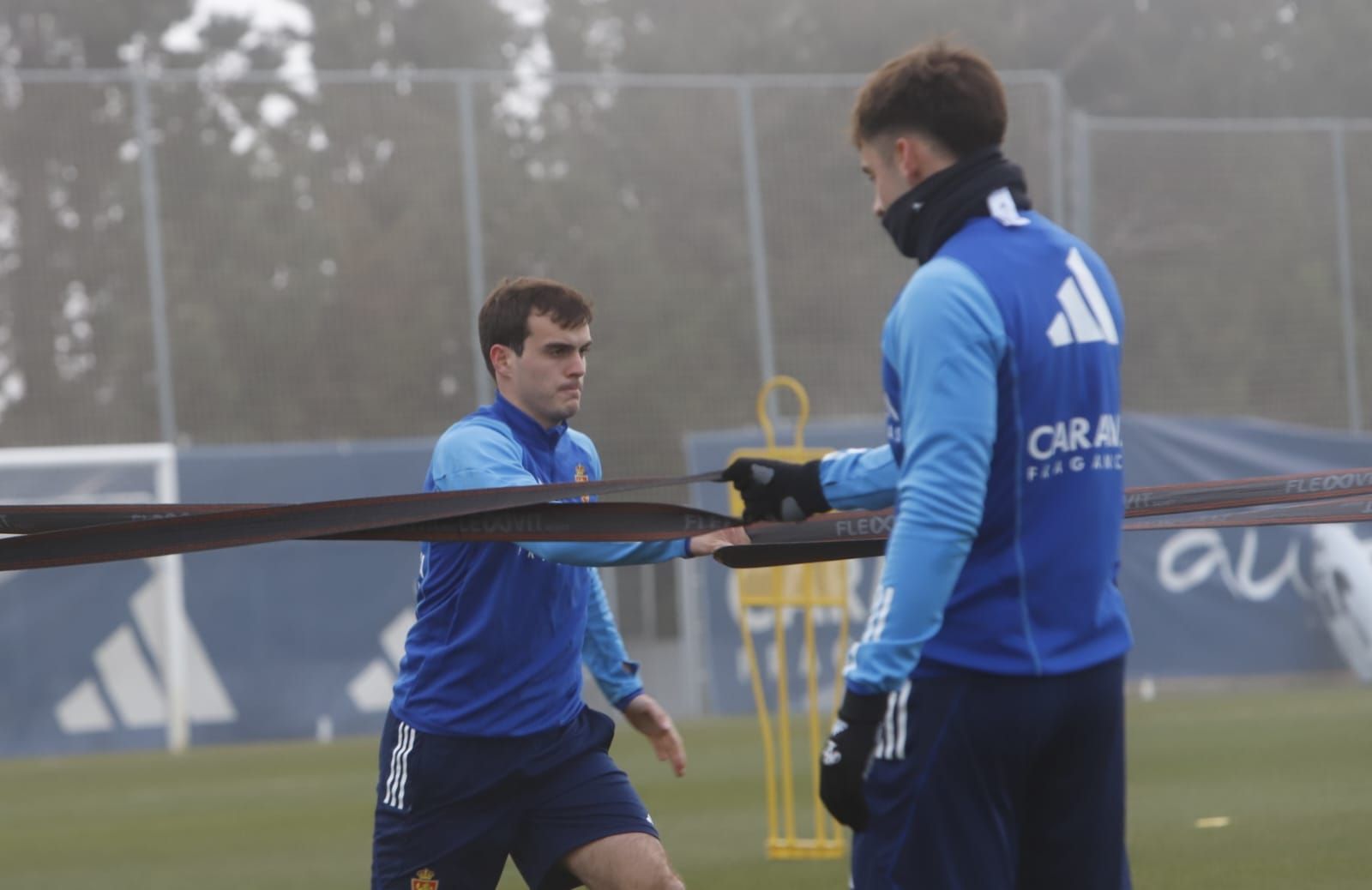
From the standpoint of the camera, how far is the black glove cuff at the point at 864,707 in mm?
2867

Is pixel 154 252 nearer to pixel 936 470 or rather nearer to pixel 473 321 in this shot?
pixel 473 321

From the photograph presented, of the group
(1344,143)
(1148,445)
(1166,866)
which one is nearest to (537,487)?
(1166,866)

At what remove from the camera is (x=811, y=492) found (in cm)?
360

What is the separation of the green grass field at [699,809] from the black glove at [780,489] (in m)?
3.87

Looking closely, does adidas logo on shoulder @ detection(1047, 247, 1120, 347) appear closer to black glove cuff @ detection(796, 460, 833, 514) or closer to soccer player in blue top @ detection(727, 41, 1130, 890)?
soccer player in blue top @ detection(727, 41, 1130, 890)

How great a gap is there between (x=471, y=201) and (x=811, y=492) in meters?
14.0

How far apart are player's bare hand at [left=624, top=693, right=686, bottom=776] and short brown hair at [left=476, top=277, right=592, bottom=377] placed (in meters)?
0.98

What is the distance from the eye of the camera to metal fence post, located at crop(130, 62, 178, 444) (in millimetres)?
15836

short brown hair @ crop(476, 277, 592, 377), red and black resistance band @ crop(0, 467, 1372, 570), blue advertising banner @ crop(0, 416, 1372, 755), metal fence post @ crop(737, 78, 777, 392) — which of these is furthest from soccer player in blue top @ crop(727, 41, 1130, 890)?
metal fence post @ crop(737, 78, 777, 392)

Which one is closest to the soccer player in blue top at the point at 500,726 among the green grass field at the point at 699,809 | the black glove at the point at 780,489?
the black glove at the point at 780,489

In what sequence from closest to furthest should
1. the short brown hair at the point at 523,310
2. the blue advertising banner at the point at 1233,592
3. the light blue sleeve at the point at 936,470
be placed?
the light blue sleeve at the point at 936,470 → the short brown hair at the point at 523,310 → the blue advertising banner at the point at 1233,592

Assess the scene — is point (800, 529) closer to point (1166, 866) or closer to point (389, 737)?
point (389, 737)

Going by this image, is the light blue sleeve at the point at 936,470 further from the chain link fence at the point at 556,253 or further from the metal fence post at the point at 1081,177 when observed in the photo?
the metal fence post at the point at 1081,177

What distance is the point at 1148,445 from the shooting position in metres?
16.9
